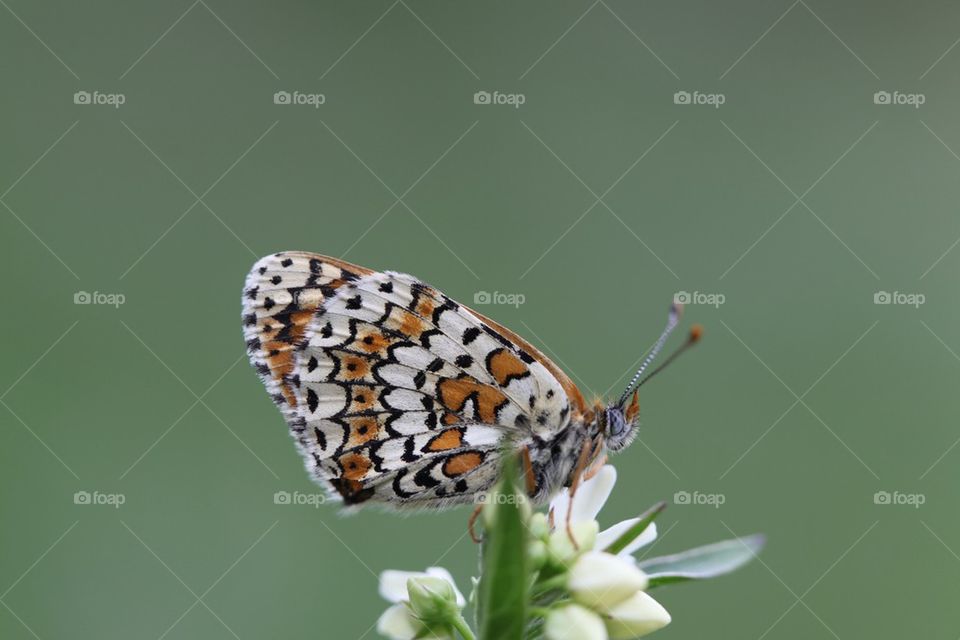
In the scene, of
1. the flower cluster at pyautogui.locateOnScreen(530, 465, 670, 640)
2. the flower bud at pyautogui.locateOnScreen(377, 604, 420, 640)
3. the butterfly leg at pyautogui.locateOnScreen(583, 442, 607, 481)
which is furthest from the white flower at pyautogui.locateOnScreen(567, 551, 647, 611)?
the butterfly leg at pyautogui.locateOnScreen(583, 442, 607, 481)

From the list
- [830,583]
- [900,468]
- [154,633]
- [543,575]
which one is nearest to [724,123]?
[900,468]

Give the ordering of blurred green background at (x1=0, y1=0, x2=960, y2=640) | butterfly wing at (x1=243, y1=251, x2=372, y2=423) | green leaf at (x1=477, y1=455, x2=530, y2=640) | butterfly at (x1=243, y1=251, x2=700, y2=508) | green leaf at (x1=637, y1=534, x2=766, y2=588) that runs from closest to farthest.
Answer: green leaf at (x1=477, y1=455, x2=530, y2=640) < green leaf at (x1=637, y1=534, x2=766, y2=588) < butterfly at (x1=243, y1=251, x2=700, y2=508) < butterfly wing at (x1=243, y1=251, x2=372, y2=423) < blurred green background at (x1=0, y1=0, x2=960, y2=640)

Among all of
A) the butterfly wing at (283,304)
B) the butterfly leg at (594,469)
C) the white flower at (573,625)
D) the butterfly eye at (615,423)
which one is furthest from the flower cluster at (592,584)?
the butterfly wing at (283,304)

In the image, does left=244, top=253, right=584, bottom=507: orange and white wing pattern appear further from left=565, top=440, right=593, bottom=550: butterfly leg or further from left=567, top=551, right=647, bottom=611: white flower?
left=567, top=551, right=647, bottom=611: white flower

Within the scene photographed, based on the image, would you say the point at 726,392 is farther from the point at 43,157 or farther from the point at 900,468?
the point at 43,157

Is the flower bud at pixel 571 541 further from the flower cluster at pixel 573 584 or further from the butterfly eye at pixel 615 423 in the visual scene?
the butterfly eye at pixel 615 423

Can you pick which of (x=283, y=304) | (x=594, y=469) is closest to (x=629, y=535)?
(x=594, y=469)
